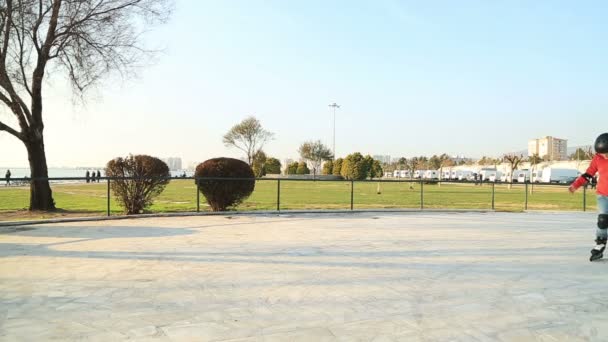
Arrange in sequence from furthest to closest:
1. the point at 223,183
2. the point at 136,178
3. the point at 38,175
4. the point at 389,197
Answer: the point at 389,197, the point at 38,175, the point at 223,183, the point at 136,178

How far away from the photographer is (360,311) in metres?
3.92

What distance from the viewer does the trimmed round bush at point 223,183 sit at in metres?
13.6

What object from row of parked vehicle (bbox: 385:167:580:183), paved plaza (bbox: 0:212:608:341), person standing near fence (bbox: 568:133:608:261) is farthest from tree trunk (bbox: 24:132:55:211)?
row of parked vehicle (bbox: 385:167:580:183)

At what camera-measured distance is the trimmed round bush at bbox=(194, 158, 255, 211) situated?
44.7 ft

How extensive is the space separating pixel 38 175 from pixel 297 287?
46.3ft

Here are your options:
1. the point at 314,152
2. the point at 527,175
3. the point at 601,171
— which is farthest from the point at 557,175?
the point at 601,171

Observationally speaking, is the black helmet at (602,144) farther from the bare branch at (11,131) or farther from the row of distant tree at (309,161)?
the row of distant tree at (309,161)

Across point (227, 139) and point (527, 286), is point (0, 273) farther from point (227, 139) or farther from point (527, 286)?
point (227, 139)

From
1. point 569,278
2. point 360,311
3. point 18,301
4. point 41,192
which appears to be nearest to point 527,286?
point 569,278

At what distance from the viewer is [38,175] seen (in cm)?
1527

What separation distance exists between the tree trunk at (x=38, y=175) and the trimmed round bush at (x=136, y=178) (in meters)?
3.56

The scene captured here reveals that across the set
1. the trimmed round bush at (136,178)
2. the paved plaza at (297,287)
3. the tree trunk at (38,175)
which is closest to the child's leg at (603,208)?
the paved plaza at (297,287)

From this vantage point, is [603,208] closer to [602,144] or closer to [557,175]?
[602,144]

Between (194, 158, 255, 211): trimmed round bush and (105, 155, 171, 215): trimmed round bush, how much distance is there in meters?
1.14
